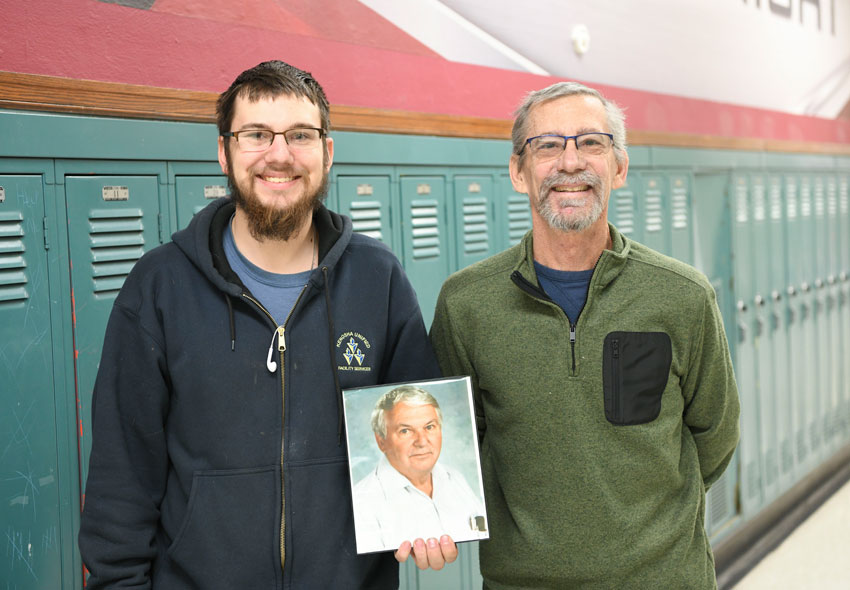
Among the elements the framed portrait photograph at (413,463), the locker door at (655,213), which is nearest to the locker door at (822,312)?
the locker door at (655,213)

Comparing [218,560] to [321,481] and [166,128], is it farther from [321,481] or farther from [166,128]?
[166,128]

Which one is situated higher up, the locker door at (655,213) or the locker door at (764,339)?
the locker door at (655,213)

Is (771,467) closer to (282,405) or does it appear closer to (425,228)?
(425,228)

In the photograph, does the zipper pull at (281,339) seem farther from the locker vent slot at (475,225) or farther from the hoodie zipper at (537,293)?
the locker vent slot at (475,225)

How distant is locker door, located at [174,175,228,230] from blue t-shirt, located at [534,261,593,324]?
92 centimetres

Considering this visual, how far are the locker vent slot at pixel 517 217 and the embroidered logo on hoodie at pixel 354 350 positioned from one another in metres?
1.95

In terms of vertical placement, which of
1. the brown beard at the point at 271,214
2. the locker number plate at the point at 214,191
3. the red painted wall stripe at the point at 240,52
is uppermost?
the red painted wall stripe at the point at 240,52

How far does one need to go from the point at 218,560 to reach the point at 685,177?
3.80 metres

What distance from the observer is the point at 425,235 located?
312 cm

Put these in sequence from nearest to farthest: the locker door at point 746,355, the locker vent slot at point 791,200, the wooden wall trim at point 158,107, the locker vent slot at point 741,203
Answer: the wooden wall trim at point 158,107, the locker door at point 746,355, the locker vent slot at point 741,203, the locker vent slot at point 791,200

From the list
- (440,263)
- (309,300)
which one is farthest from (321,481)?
(440,263)

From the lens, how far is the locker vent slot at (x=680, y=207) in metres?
4.60

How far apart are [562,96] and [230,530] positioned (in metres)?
1.13

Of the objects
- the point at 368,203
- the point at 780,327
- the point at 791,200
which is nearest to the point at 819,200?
the point at 791,200
